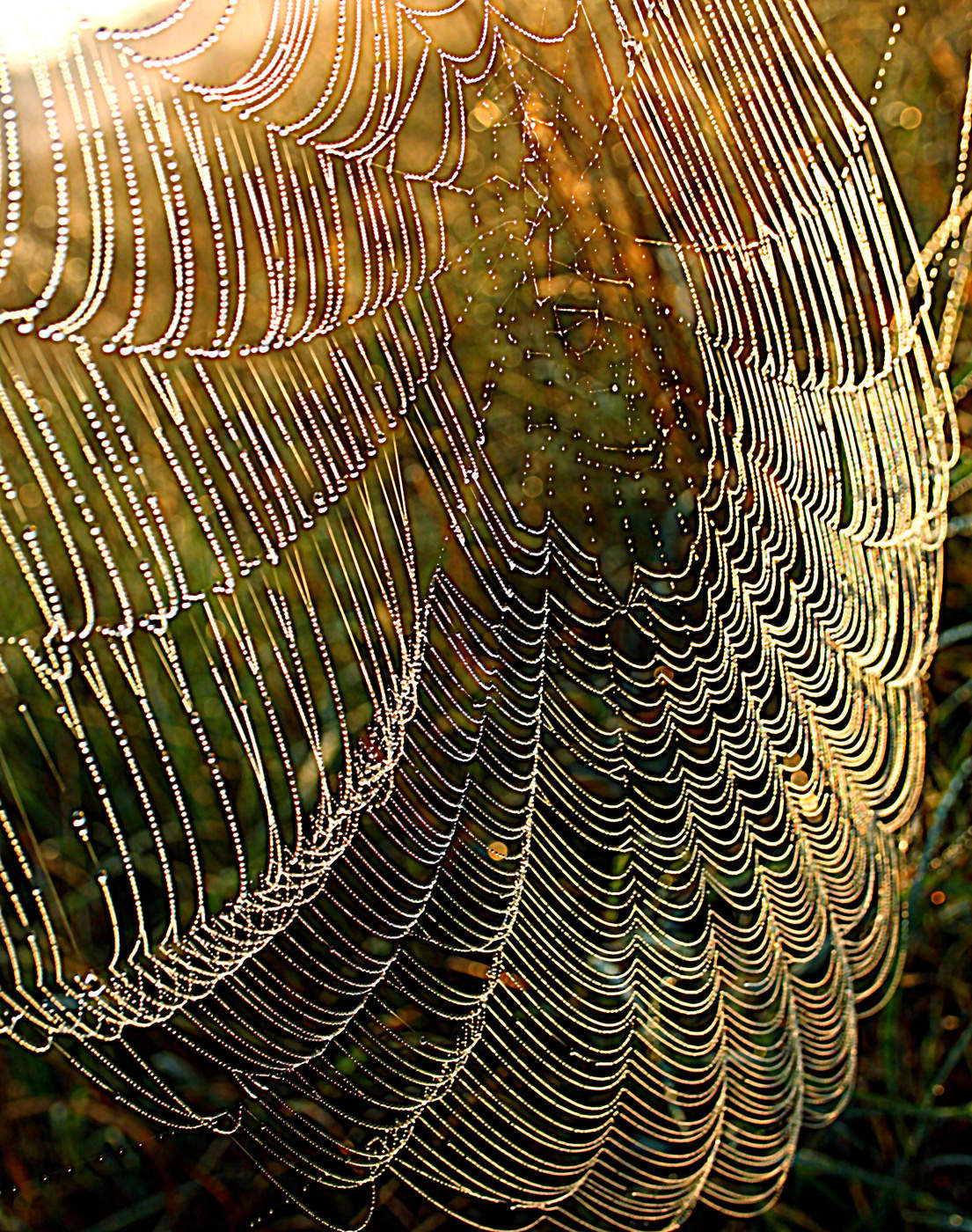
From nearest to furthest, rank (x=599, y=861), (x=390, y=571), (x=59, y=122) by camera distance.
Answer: (x=59, y=122) < (x=390, y=571) < (x=599, y=861)

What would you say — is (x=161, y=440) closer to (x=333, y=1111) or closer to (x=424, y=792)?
(x=424, y=792)

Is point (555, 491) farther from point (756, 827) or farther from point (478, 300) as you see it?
point (756, 827)

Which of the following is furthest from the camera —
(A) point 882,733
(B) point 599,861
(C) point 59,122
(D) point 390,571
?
(A) point 882,733

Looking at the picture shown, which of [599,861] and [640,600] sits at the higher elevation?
[640,600]

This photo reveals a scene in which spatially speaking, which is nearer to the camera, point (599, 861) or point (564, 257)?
point (564, 257)

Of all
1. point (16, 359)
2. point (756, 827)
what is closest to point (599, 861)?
point (756, 827)

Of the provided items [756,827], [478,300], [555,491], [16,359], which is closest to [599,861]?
[756,827]

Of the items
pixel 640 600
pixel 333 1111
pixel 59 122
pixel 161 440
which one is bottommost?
pixel 333 1111
